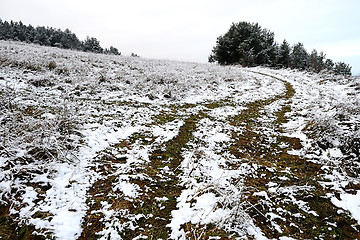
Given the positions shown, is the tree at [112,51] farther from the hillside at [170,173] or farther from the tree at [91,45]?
the hillside at [170,173]

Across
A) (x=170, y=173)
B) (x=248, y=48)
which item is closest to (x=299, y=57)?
(x=248, y=48)

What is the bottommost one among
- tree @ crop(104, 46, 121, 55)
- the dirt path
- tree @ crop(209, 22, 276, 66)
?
the dirt path

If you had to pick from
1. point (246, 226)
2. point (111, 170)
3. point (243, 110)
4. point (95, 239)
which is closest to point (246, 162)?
point (246, 226)

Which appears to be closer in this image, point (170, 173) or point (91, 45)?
point (170, 173)

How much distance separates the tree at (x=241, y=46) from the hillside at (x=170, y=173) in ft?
89.1

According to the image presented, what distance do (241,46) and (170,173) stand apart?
31556 mm

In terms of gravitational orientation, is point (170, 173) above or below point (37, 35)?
below

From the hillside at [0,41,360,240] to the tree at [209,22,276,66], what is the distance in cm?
2715

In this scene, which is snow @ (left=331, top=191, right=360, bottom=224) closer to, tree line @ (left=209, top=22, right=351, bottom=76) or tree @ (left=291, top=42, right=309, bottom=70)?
tree line @ (left=209, top=22, right=351, bottom=76)

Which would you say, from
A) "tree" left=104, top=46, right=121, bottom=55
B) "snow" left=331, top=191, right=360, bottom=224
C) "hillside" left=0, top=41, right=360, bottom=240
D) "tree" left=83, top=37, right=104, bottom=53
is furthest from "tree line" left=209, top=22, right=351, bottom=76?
"tree" left=83, top=37, right=104, bottom=53

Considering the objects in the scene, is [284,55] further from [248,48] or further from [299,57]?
[248,48]

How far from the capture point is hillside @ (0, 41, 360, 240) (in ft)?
7.55

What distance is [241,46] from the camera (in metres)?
30.1

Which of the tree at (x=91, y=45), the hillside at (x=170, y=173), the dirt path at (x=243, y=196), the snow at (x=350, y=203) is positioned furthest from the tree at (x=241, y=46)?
the tree at (x=91, y=45)
